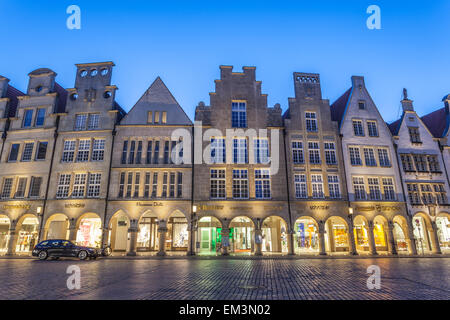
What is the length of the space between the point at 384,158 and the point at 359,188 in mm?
5608

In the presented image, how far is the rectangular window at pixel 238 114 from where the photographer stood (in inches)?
1339

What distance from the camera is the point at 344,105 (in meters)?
37.8

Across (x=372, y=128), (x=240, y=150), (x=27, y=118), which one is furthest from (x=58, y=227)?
(x=372, y=128)

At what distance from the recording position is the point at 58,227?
107 ft

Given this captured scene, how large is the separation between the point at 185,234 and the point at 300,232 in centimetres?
1407

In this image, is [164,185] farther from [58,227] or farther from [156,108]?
[58,227]

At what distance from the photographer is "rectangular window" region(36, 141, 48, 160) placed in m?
33.0

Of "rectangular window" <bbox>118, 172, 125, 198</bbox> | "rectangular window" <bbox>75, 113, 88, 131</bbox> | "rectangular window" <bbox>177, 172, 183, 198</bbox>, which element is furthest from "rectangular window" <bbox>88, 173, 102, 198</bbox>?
"rectangular window" <bbox>177, 172, 183, 198</bbox>

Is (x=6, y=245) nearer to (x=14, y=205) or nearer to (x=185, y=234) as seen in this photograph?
(x=14, y=205)

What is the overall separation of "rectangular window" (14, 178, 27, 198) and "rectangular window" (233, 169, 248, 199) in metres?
24.8

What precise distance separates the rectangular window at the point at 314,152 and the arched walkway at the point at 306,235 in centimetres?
707

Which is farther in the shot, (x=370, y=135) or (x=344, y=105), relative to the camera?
(x=344, y=105)

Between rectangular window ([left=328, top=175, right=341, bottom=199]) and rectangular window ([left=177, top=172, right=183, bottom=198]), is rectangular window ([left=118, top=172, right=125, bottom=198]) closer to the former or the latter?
rectangular window ([left=177, top=172, right=183, bottom=198])

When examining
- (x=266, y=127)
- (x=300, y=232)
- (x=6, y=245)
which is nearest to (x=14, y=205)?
(x=6, y=245)
